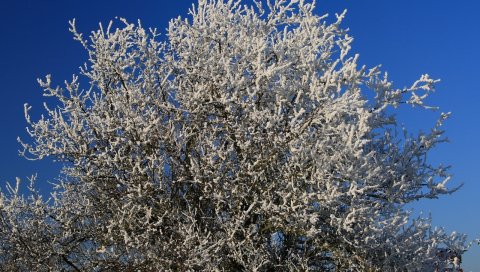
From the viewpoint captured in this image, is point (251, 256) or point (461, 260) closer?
point (251, 256)

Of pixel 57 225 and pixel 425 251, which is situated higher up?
pixel 57 225

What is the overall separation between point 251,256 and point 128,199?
274cm

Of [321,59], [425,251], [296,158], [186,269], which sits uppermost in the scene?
[321,59]

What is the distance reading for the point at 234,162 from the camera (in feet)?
35.2

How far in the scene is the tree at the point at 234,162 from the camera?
9859 mm

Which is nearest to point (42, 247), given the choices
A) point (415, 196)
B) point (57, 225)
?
point (57, 225)

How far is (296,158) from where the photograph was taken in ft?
32.2

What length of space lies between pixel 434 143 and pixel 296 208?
3962 millimetres

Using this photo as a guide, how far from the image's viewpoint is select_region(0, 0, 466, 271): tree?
986 cm

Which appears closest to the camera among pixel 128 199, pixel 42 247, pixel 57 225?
pixel 128 199

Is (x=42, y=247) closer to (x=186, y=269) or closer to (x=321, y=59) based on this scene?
(x=186, y=269)

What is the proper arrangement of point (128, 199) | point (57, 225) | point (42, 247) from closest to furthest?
point (128, 199), point (42, 247), point (57, 225)

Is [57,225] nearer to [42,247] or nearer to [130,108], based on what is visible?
[42,247]

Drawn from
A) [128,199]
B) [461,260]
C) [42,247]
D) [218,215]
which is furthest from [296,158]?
[42,247]
